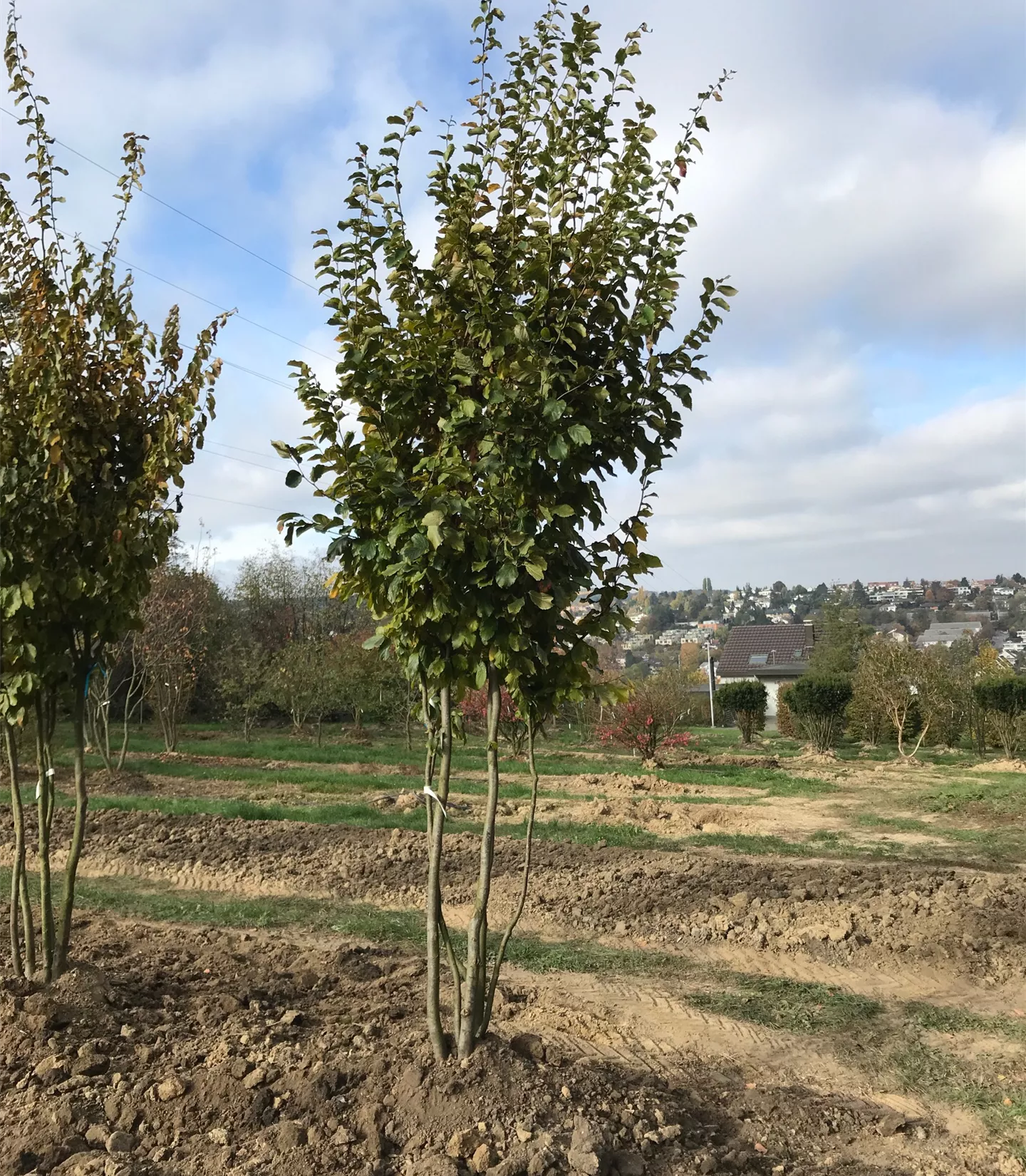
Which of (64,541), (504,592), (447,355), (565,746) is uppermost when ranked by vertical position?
(447,355)

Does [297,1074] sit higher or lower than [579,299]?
lower

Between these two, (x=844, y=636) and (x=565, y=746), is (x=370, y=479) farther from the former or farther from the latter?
(x=844, y=636)

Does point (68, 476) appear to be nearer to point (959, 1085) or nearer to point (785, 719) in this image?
point (959, 1085)

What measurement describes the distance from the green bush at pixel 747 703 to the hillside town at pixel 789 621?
2834 millimetres

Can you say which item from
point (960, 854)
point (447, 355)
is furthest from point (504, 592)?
point (960, 854)

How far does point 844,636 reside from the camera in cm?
3522

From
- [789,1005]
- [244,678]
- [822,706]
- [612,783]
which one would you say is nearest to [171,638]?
[244,678]

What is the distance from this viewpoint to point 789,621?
87438 millimetres

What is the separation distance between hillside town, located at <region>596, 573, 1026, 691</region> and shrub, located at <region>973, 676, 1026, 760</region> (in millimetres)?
2631

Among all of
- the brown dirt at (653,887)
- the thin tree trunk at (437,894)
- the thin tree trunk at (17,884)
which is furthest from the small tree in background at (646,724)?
the thin tree trunk at (437,894)

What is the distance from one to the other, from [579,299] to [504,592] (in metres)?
1.22

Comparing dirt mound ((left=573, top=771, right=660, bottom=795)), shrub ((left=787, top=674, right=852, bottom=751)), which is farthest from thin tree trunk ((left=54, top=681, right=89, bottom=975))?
shrub ((left=787, top=674, right=852, bottom=751))

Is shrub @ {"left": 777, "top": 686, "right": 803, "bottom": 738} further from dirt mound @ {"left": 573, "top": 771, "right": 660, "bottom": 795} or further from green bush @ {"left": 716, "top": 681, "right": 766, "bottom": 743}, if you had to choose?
dirt mound @ {"left": 573, "top": 771, "right": 660, "bottom": 795}

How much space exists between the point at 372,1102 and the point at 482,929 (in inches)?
29.1
